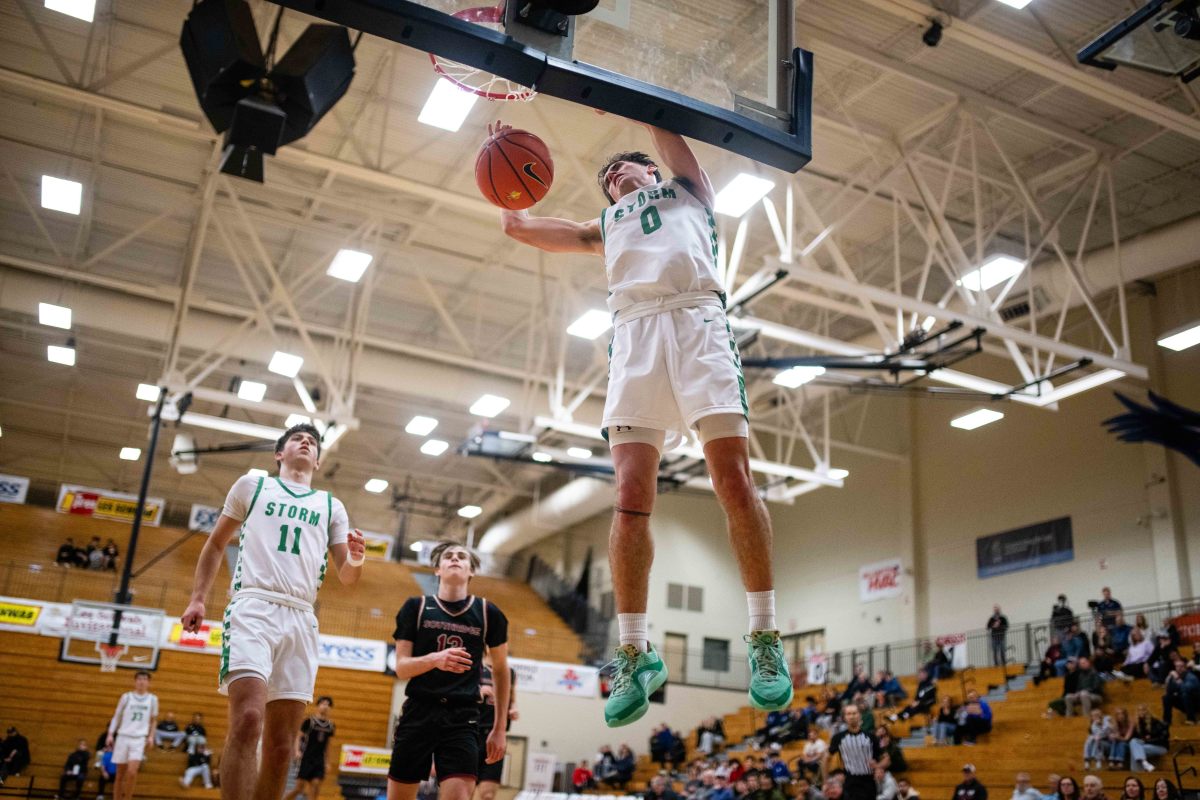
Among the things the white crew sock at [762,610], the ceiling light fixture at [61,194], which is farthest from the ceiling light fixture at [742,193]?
the ceiling light fixture at [61,194]

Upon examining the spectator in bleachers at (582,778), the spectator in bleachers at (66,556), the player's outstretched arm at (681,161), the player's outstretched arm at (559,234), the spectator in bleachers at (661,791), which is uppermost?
the spectator in bleachers at (66,556)

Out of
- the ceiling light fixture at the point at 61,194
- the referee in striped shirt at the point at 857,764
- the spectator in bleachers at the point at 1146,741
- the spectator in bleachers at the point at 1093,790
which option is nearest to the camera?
the spectator in bleachers at the point at 1093,790

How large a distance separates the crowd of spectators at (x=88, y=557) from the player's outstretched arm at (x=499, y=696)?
79.6 feet

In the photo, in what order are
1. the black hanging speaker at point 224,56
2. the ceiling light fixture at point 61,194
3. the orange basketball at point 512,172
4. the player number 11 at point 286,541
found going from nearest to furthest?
the orange basketball at point 512,172 < the player number 11 at point 286,541 < the black hanging speaker at point 224,56 < the ceiling light fixture at point 61,194

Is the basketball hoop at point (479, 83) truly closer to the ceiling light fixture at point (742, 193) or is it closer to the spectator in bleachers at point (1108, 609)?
the ceiling light fixture at point (742, 193)

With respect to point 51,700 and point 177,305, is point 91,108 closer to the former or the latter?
point 177,305

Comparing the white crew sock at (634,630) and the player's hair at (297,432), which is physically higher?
the player's hair at (297,432)

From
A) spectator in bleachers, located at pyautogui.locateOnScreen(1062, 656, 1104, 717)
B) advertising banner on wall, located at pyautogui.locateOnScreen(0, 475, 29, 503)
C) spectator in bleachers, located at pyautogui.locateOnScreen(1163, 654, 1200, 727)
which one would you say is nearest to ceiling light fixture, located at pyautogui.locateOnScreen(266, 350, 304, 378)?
spectator in bleachers, located at pyautogui.locateOnScreen(1062, 656, 1104, 717)

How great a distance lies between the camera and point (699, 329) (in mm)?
3797

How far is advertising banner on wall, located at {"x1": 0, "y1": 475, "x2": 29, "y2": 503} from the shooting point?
31.8 meters

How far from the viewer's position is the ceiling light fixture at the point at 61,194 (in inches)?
659

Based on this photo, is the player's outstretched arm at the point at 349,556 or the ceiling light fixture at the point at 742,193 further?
the ceiling light fixture at the point at 742,193

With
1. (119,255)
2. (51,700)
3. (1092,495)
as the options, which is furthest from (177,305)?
(1092,495)

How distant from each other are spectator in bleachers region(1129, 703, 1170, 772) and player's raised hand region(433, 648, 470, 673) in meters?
11.8
